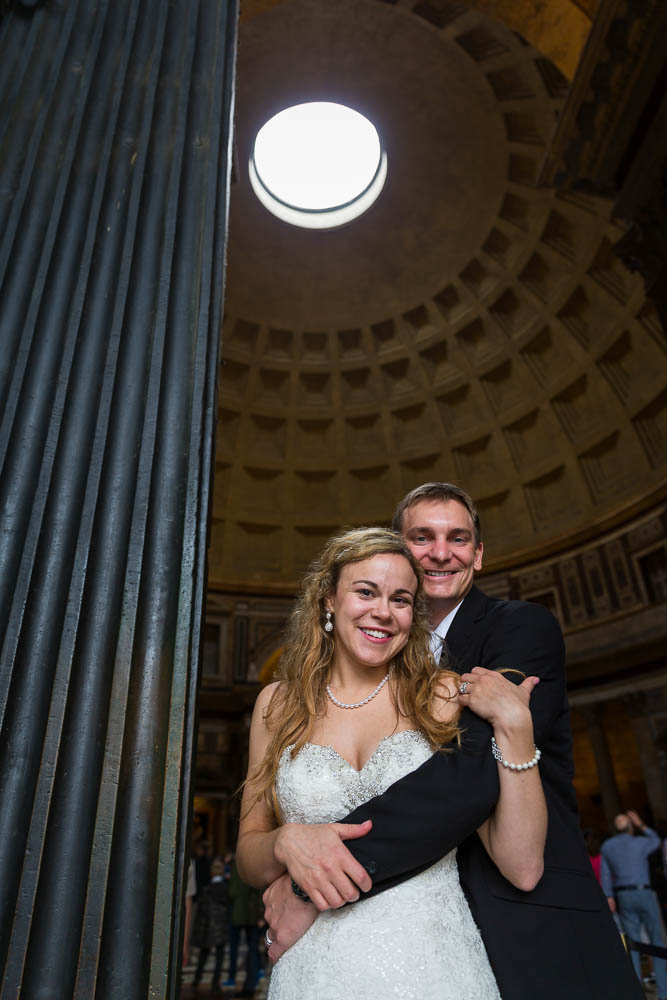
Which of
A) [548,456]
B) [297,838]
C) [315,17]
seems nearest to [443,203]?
[315,17]

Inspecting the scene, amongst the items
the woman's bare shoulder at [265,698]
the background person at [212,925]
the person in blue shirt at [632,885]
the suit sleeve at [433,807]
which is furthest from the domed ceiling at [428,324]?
the suit sleeve at [433,807]

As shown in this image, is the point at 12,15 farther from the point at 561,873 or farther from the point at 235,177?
the point at 561,873

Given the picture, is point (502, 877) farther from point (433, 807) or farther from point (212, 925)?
point (212, 925)

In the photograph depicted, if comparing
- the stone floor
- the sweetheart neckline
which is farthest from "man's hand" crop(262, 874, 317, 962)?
the stone floor

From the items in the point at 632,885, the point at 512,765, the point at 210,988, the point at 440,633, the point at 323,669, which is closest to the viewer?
the point at 512,765

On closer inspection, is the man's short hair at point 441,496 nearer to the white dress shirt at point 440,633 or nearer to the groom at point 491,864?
the white dress shirt at point 440,633

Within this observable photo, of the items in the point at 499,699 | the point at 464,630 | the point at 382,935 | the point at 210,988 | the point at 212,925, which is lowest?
the point at 210,988

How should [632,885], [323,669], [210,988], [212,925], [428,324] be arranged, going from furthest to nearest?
[428,324] < [212,925] < [210,988] < [632,885] < [323,669]

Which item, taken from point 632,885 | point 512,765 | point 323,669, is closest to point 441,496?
point 323,669

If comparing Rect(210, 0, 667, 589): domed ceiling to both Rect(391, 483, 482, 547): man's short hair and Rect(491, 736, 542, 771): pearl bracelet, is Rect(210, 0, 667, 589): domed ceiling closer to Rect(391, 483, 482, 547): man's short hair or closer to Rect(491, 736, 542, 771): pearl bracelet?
Rect(391, 483, 482, 547): man's short hair

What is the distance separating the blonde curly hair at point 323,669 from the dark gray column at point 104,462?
41 cm

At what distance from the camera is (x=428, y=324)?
17.7 m

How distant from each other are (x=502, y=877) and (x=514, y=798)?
255 mm

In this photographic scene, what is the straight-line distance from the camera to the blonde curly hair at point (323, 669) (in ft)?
6.24
